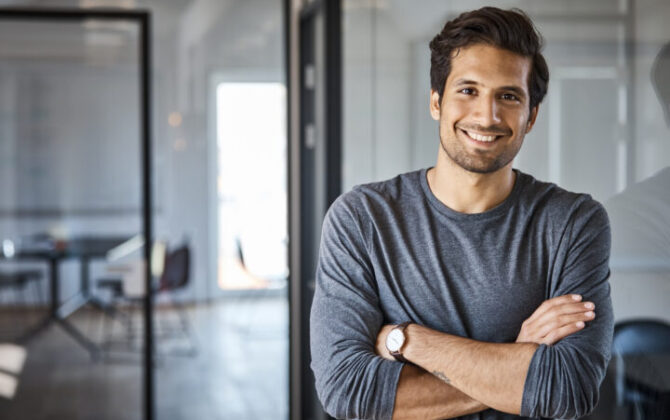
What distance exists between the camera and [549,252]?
62.1 inches

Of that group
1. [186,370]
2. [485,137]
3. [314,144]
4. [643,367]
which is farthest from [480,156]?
[186,370]

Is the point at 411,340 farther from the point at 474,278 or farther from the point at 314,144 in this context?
the point at 314,144

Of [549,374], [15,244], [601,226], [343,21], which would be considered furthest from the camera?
[15,244]

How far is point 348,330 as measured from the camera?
1601mm

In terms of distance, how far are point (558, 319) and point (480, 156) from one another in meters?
0.33

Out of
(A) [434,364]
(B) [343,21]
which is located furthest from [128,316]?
(A) [434,364]

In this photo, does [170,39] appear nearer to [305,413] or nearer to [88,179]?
[88,179]

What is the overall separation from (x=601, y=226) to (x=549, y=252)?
0.12m

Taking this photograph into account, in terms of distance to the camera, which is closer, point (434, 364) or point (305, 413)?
point (434, 364)

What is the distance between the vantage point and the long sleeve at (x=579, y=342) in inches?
58.0

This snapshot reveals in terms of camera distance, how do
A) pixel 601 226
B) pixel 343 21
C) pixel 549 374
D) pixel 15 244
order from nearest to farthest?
pixel 549 374, pixel 601 226, pixel 343 21, pixel 15 244

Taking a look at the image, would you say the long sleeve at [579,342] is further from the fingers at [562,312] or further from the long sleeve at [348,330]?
the long sleeve at [348,330]

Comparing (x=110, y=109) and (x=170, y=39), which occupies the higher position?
(x=170, y=39)

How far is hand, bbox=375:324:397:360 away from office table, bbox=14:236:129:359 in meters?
2.76
